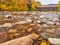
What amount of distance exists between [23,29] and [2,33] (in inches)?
8.3

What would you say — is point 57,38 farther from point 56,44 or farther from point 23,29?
point 23,29

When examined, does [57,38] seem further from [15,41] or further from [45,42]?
[15,41]

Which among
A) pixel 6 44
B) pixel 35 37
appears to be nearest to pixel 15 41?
pixel 6 44

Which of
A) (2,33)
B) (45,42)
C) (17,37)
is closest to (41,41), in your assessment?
(45,42)

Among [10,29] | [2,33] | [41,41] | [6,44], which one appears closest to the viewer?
[6,44]

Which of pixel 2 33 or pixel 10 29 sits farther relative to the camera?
pixel 10 29

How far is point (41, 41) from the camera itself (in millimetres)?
1247

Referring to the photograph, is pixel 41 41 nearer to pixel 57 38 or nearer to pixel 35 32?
pixel 57 38

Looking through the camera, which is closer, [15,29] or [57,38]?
[57,38]

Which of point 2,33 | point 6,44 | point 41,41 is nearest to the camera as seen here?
point 6,44

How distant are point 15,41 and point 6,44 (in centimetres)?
7

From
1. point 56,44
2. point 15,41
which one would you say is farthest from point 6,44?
point 56,44

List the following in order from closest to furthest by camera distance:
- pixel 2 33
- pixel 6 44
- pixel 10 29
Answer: pixel 6 44 < pixel 2 33 < pixel 10 29

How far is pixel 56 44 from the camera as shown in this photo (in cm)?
115
